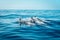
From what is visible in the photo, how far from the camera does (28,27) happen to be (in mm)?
2506

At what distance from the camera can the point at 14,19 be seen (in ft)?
9.14

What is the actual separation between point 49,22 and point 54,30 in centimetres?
36

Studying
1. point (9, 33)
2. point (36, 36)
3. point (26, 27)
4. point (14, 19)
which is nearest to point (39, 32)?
point (36, 36)

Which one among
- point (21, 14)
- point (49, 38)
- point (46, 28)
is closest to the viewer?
point (49, 38)

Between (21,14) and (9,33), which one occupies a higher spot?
(21,14)

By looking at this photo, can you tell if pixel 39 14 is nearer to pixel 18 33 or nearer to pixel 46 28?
pixel 46 28

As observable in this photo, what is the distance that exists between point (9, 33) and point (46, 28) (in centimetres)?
69

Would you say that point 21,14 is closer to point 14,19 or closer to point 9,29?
point 14,19

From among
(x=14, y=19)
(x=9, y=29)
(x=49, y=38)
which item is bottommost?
(x=49, y=38)

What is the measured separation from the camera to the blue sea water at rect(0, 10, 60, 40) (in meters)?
2.23

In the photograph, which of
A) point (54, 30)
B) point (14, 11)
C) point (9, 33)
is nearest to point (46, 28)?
point (54, 30)

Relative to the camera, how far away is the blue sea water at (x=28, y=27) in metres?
2.23

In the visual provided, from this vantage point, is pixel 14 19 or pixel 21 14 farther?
pixel 21 14

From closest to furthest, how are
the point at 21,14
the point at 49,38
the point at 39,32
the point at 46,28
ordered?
1. the point at 49,38
2. the point at 39,32
3. the point at 46,28
4. the point at 21,14
